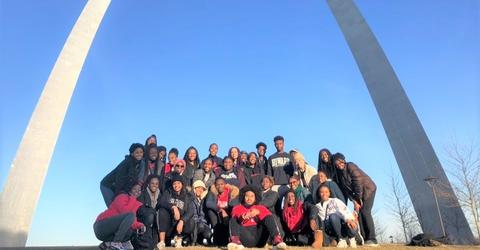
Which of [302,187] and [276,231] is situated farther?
[302,187]

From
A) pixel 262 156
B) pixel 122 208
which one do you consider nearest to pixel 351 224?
pixel 262 156

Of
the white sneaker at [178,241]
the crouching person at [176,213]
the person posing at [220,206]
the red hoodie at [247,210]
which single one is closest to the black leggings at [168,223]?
the crouching person at [176,213]

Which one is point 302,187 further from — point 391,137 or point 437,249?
point 391,137

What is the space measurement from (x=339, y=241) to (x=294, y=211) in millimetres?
736

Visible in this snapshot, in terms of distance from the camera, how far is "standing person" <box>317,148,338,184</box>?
6848 millimetres

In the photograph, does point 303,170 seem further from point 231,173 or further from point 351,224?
point 351,224

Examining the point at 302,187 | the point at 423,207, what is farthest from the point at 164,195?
the point at 423,207

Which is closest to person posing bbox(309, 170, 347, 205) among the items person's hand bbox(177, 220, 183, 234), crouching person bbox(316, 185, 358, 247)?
crouching person bbox(316, 185, 358, 247)

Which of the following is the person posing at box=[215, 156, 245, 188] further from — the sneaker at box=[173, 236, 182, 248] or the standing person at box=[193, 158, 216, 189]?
the sneaker at box=[173, 236, 182, 248]

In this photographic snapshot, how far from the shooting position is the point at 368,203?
638cm

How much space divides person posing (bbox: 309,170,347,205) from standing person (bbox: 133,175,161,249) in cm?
232

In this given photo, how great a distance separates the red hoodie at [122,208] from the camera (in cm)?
461

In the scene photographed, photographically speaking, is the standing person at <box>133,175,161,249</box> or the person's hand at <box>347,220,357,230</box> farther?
the person's hand at <box>347,220,357,230</box>

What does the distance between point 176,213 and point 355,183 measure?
9.26 feet
